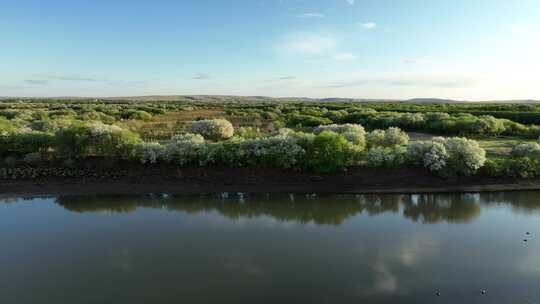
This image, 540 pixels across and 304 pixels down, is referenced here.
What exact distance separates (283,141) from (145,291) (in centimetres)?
1409

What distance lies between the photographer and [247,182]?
22266 mm

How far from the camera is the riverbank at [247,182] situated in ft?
70.2

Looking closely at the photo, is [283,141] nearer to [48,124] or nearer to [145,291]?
[145,291]

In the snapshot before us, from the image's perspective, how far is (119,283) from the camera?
11.0 metres

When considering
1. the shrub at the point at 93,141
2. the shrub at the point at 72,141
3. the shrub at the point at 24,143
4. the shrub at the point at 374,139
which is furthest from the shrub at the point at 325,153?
the shrub at the point at 24,143

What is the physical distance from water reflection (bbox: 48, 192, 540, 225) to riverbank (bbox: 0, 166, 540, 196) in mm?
799

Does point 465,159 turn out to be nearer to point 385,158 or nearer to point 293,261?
point 385,158

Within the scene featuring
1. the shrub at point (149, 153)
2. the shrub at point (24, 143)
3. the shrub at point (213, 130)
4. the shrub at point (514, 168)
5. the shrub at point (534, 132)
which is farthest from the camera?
the shrub at point (534, 132)

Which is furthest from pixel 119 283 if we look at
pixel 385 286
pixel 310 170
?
pixel 310 170

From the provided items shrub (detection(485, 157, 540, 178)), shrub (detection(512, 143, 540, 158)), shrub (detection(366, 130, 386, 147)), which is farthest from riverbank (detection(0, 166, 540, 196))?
shrub (detection(366, 130, 386, 147))

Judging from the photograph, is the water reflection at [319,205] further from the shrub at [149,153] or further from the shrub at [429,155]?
the shrub at [149,153]

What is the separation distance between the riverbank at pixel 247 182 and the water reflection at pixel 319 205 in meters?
0.80

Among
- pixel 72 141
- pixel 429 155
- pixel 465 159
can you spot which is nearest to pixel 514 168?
pixel 465 159

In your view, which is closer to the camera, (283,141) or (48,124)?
(283,141)
